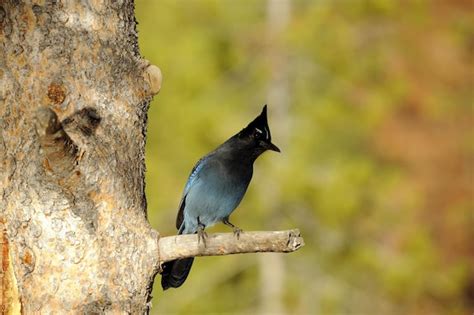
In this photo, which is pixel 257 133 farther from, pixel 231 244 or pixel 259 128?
pixel 231 244

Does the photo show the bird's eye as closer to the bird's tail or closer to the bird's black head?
the bird's black head

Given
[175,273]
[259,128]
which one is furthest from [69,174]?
[259,128]

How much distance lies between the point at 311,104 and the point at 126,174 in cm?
1021

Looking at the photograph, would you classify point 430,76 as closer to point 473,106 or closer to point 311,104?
point 473,106

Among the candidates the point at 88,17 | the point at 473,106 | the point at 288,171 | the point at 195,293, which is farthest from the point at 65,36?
the point at 473,106

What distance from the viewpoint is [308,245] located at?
46.5 ft

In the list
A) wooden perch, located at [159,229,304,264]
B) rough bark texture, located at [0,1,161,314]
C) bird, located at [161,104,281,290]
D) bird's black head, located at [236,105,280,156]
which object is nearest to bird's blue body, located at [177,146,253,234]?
bird, located at [161,104,281,290]

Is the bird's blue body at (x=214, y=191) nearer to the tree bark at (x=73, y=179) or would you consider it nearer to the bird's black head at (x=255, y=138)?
the bird's black head at (x=255, y=138)

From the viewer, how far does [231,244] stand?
3895 millimetres

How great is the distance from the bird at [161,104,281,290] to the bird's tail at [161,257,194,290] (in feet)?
1.52

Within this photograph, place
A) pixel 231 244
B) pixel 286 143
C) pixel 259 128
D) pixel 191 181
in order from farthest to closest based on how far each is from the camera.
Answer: pixel 286 143 < pixel 191 181 < pixel 259 128 < pixel 231 244

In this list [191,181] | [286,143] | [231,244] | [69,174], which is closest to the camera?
[69,174]

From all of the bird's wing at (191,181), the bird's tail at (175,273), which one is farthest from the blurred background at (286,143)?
the bird's tail at (175,273)

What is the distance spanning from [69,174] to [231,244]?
816 mm
